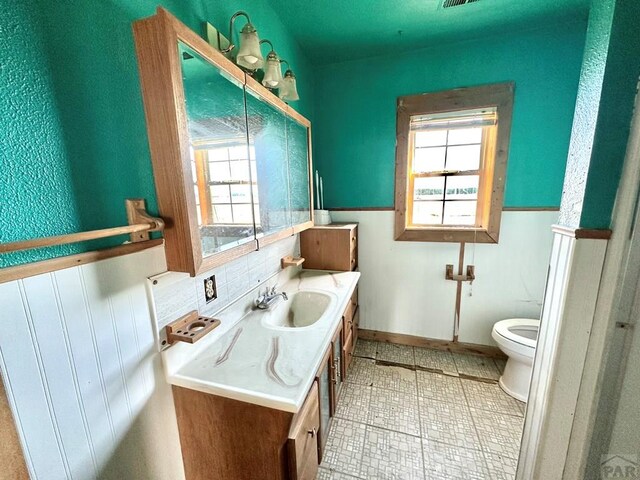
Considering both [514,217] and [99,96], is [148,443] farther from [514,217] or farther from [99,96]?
[514,217]

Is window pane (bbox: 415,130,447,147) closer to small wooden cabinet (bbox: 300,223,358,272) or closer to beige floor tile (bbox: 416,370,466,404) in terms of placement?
small wooden cabinet (bbox: 300,223,358,272)

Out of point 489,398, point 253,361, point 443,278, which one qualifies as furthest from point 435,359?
point 253,361

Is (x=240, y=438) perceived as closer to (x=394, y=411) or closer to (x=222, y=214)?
(x=222, y=214)

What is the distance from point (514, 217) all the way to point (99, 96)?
2.43 metres

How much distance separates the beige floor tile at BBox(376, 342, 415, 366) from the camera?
2.06 metres

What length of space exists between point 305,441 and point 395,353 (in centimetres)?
149

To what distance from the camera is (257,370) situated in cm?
87

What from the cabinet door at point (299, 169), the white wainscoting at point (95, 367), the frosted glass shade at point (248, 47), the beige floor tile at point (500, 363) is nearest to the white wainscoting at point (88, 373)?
the white wainscoting at point (95, 367)

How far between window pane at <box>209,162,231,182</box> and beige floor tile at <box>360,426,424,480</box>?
1552mm

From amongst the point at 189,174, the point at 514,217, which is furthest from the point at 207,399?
the point at 514,217

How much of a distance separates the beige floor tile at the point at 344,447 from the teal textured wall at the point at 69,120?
1.46 m

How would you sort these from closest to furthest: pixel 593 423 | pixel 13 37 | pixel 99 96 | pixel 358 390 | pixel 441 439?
pixel 13 37
pixel 99 96
pixel 593 423
pixel 441 439
pixel 358 390

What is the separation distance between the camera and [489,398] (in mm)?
1669

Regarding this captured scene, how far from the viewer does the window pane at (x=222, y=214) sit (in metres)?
0.88
